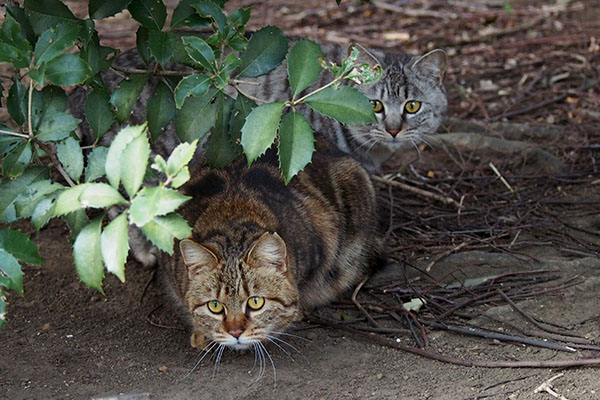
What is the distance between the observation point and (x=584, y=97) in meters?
6.79

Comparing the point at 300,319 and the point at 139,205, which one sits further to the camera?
the point at 300,319

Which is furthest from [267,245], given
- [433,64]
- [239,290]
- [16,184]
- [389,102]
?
[433,64]

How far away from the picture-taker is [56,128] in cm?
271

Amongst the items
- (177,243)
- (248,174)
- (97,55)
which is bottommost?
(177,243)

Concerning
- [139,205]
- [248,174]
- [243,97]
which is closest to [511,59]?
[248,174]

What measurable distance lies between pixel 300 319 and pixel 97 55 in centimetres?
175

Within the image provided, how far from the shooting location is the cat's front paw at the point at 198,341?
383cm

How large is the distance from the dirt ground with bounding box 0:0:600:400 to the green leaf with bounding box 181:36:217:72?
55.6 inches

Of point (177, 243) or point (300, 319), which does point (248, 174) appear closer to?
point (177, 243)

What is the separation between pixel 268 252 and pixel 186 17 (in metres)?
1.07

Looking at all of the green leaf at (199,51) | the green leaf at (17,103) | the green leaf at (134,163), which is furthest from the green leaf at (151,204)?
the green leaf at (17,103)

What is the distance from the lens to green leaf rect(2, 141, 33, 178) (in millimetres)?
2689

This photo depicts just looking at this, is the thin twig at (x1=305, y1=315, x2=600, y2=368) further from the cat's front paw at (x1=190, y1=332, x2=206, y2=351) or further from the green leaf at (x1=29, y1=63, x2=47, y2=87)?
the green leaf at (x1=29, y1=63, x2=47, y2=87)

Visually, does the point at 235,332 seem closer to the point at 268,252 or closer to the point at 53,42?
the point at 268,252
